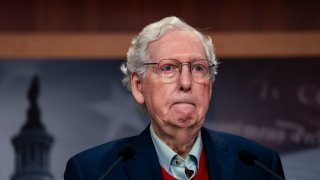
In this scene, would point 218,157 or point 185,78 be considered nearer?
point 185,78

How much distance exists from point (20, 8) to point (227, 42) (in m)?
0.95

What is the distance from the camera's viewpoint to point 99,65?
299cm

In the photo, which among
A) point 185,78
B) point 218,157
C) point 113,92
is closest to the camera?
point 185,78

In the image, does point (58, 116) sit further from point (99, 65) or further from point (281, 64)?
point (281, 64)

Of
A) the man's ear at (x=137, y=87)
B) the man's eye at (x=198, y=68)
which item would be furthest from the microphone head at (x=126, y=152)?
the man's eye at (x=198, y=68)

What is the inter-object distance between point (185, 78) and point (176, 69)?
37 mm

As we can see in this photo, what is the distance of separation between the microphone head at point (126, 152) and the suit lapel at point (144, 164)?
18mm

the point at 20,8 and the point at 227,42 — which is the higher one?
the point at 20,8

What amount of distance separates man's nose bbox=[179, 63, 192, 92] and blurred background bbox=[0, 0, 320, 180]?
1164 mm

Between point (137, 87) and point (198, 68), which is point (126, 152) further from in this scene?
point (198, 68)

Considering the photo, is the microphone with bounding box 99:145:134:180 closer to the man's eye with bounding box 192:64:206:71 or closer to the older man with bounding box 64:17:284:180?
the older man with bounding box 64:17:284:180

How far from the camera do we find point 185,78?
1.77 m

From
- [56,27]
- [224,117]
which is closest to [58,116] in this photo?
[56,27]

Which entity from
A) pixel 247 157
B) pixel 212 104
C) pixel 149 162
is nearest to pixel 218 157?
pixel 247 157
